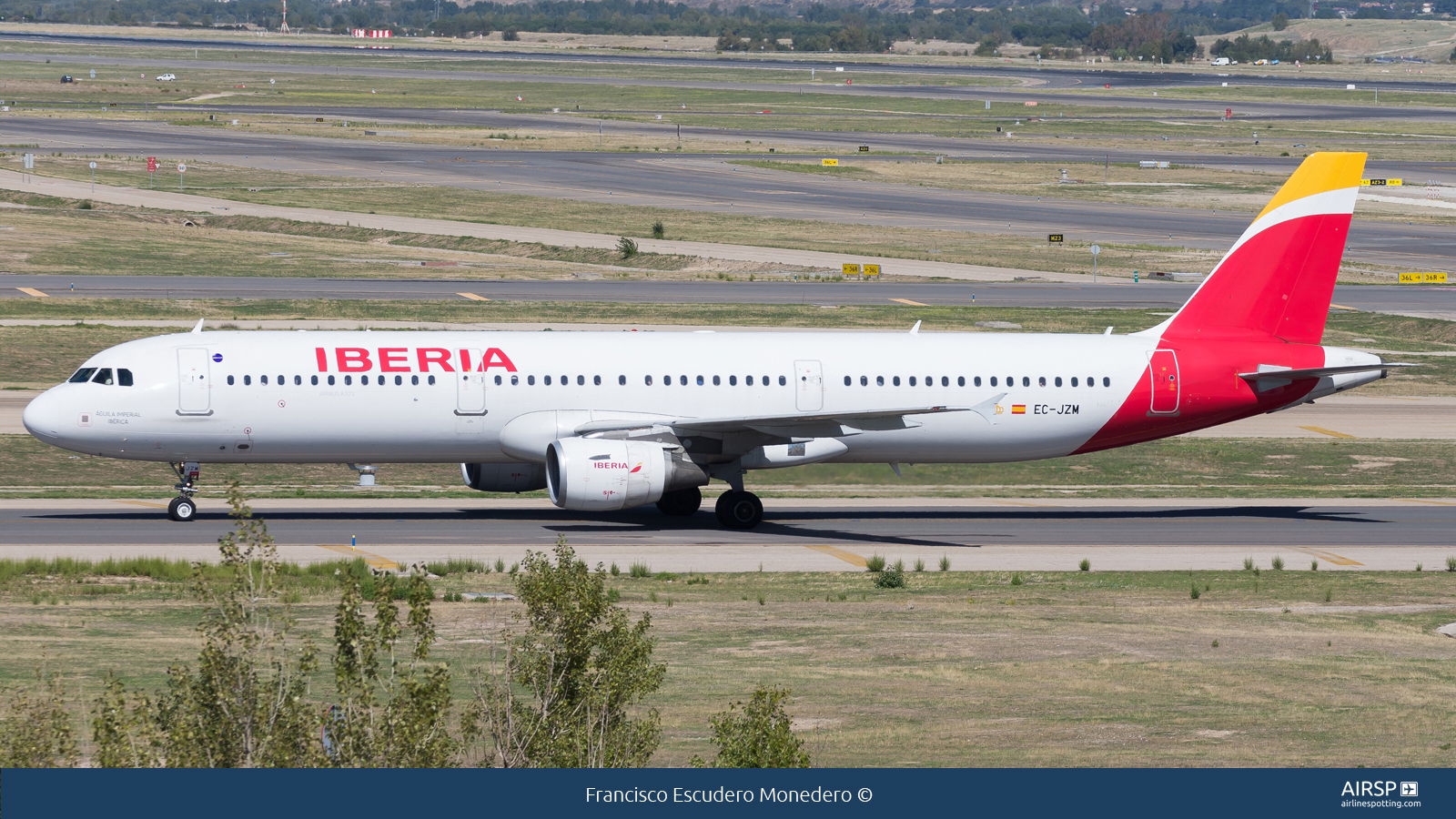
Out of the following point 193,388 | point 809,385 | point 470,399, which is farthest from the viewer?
point 809,385

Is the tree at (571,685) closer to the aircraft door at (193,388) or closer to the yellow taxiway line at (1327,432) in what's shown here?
the aircraft door at (193,388)

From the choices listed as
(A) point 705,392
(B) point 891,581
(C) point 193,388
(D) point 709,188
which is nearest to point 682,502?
(A) point 705,392

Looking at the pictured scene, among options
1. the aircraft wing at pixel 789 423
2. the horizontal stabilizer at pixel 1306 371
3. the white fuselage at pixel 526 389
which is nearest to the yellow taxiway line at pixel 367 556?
the white fuselage at pixel 526 389

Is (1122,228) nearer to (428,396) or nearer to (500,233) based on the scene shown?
(500,233)

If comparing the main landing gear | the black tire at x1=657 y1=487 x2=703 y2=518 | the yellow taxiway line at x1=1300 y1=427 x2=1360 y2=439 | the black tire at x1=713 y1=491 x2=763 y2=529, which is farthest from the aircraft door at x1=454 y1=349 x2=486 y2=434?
the yellow taxiway line at x1=1300 y1=427 x2=1360 y2=439

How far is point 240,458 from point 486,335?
6.62 m

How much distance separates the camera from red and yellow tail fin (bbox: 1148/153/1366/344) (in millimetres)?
45750

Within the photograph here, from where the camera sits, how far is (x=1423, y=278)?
94000 millimetres

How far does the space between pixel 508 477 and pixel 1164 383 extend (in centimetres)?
1712

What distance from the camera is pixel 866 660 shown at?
89.5 feet

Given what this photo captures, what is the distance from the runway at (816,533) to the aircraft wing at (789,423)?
8.57ft

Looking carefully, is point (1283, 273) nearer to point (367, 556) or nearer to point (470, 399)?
point (470, 399)

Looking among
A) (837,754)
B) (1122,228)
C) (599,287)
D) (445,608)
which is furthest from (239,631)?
(1122,228)

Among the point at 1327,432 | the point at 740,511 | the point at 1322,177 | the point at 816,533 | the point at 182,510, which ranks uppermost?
the point at 1322,177
